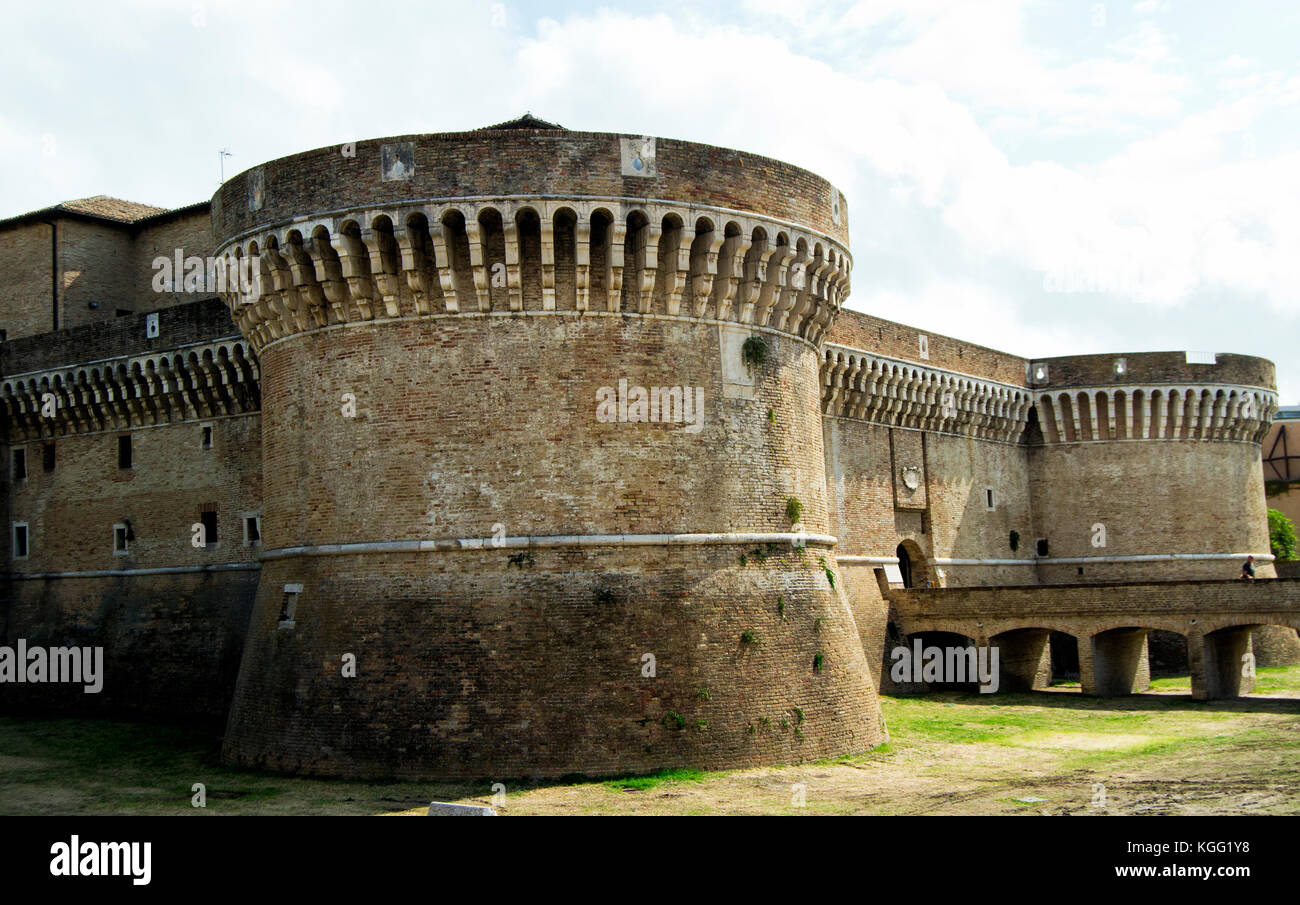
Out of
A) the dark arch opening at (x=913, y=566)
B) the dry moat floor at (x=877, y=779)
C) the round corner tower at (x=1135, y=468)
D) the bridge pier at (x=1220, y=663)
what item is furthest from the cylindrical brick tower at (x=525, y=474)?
the round corner tower at (x=1135, y=468)

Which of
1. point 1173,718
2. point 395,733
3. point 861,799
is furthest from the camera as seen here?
point 1173,718

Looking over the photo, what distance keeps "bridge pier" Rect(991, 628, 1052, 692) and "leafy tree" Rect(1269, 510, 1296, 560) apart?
1062 inches

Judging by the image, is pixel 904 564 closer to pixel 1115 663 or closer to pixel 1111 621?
pixel 1115 663

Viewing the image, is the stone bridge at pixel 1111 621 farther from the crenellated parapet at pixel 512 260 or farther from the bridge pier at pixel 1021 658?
the crenellated parapet at pixel 512 260

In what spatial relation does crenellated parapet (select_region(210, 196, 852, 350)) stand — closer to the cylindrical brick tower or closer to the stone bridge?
the cylindrical brick tower

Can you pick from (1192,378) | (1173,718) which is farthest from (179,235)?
(1192,378)

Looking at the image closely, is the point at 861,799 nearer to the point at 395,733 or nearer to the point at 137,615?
the point at 395,733

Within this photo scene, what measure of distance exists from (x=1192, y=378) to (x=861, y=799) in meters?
27.5

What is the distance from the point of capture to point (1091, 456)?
39750 millimetres

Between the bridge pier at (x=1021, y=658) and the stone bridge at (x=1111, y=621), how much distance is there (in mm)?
25

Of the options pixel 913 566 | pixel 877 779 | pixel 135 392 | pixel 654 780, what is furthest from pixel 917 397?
pixel 135 392

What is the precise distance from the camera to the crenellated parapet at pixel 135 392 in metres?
27.8

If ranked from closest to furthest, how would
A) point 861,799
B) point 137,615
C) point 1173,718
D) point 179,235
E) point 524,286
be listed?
point 861,799 < point 524,286 < point 1173,718 < point 137,615 < point 179,235
